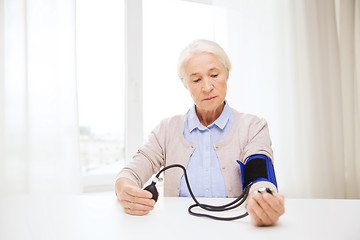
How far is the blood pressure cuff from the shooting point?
34.5 inches

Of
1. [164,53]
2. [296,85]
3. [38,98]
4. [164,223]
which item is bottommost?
[164,223]

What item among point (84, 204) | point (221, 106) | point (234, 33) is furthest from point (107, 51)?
point (84, 204)

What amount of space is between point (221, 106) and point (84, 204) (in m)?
0.64

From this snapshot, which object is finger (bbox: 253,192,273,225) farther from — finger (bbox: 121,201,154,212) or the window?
the window

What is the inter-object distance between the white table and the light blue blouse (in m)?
0.22

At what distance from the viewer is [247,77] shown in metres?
2.53

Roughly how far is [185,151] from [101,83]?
53.4 inches

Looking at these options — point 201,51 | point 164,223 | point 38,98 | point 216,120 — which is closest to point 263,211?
point 164,223

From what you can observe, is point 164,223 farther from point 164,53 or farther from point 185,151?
point 164,53

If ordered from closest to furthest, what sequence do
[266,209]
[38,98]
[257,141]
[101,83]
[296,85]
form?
1. [266,209]
2. [257,141]
3. [38,98]
4. [101,83]
5. [296,85]

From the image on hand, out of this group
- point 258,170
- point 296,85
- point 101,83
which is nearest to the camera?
point 258,170

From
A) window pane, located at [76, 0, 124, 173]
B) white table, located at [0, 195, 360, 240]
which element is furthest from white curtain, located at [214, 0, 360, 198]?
white table, located at [0, 195, 360, 240]

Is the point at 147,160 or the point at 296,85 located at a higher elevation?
the point at 296,85

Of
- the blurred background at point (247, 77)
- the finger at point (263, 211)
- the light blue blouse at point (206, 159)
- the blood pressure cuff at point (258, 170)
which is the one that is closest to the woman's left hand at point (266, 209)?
the finger at point (263, 211)
